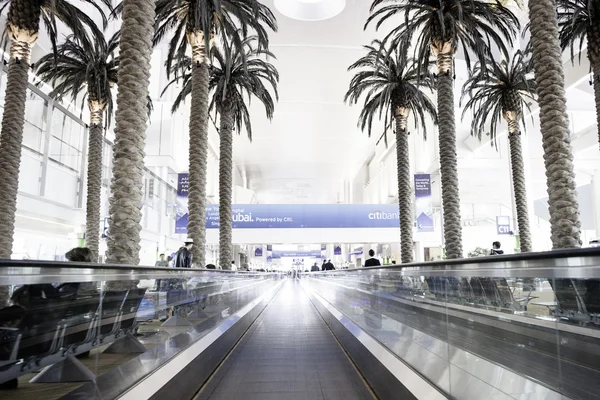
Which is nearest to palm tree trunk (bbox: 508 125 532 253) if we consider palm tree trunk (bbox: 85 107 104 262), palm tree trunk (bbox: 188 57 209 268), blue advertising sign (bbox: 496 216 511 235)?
palm tree trunk (bbox: 188 57 209 268)

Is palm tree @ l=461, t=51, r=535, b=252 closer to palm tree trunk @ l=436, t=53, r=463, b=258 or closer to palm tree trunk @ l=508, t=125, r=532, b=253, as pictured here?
palm tree trunk @ l=508, t=125, r=532, b=253

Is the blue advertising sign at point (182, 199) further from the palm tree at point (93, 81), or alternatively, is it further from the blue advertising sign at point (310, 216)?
the palm tree at point (93, 81)

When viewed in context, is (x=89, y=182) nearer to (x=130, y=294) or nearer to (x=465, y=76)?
(x=130, y=294)

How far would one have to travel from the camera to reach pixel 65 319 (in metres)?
2.74

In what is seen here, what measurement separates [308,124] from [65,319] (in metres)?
37.7

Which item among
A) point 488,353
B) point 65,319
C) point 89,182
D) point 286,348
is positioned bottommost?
point 286,348

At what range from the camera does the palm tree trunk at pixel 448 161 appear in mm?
12566

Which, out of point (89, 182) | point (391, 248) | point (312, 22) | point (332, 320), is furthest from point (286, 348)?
point (391, 248)

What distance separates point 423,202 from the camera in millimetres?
28219

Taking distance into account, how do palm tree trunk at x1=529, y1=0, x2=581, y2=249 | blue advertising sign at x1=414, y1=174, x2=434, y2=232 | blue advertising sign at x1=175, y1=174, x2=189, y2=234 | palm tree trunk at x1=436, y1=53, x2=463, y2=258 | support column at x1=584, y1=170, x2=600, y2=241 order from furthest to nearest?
support column at x1=584, y1=170, x2=600, y2=241, blue advertising sign at x1=414, y1=174, x2=434, y2=232, blue advertising sign at x1=175, y1=174, x2=189, y2=234, palm tree trunk at x1=436, y1=53, x2=463, y2=258, palm tree trunk at x1=529, y1=0, x2=581, y2=249

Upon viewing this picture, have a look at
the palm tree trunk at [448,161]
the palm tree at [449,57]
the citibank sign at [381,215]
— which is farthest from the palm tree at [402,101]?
the citibank sign at [381,215]

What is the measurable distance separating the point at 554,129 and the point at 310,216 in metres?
24.0

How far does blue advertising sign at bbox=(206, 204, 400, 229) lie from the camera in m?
32.2

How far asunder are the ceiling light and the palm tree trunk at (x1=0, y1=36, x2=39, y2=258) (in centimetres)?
1550
